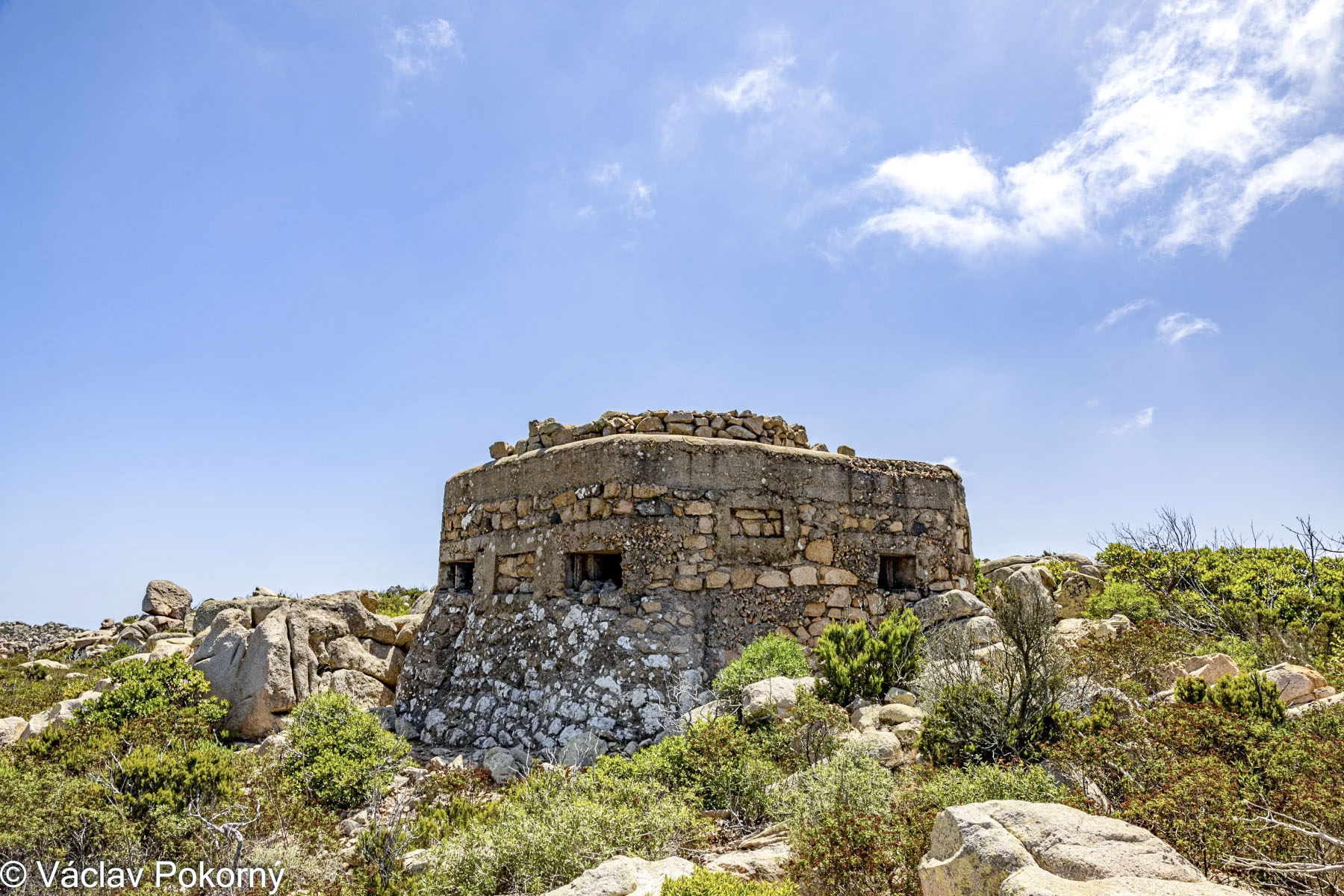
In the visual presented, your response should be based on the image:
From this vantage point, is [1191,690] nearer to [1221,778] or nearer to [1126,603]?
[1221,778]

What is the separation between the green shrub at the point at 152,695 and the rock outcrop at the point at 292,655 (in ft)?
0.85

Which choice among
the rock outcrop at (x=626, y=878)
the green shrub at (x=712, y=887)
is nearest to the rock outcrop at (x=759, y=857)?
the rock outcrop at (x=626, y=878)

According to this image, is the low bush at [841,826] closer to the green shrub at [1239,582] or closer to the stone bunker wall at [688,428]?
the stone bunker wall at [688,428]

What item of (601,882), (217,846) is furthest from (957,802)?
(217,846)

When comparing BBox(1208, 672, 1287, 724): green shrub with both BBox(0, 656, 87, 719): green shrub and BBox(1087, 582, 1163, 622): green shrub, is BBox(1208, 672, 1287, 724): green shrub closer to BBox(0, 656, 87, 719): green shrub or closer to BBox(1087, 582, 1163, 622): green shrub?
BBox(1087, 582, 1163, 622): green shrub

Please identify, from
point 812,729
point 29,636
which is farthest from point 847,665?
point 29,636

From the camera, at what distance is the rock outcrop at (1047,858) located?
2.95 metres

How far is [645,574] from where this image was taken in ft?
26.5

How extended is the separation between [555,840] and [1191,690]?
4900 mm

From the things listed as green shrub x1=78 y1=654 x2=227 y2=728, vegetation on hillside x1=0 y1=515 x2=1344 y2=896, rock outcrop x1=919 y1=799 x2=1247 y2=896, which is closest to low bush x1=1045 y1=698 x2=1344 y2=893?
vegetation on hillside x1=0 y1=515 x2=1344 y2=896

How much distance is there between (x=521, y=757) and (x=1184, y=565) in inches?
425

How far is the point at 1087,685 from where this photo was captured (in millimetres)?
6465

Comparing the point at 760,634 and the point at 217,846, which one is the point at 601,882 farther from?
the point at 760,634

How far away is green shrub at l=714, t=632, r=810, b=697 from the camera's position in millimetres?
7137
